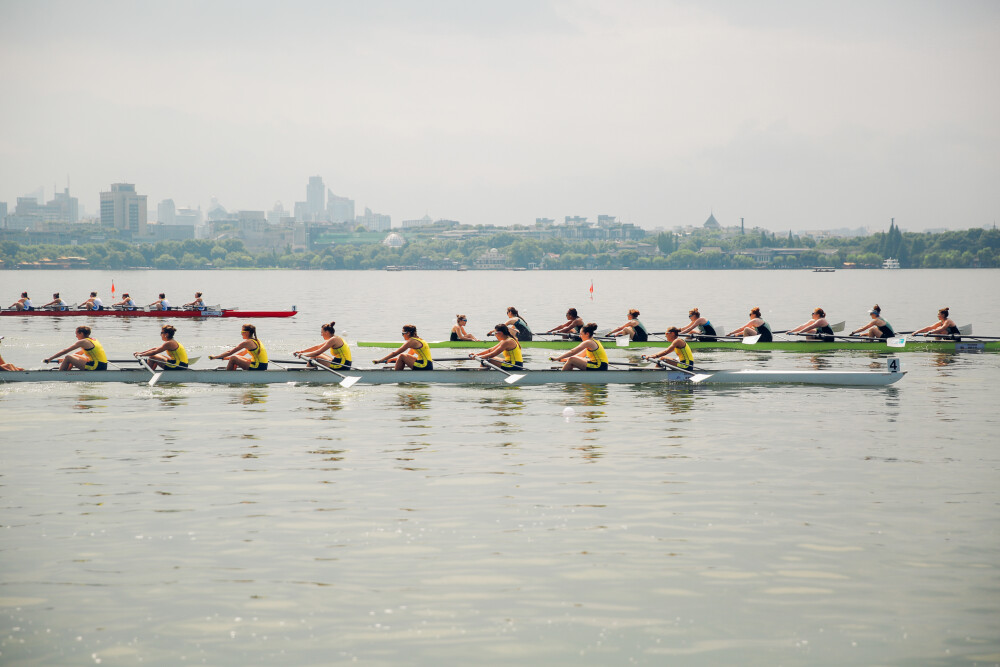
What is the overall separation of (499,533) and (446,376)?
15.1 metres

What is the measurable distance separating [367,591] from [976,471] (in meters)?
11.4

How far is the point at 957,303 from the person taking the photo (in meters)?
102

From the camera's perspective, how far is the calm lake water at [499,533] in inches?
368

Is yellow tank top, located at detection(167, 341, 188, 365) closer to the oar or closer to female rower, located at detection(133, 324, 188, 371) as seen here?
female rower, located at detection(133, 324, 188, 371)

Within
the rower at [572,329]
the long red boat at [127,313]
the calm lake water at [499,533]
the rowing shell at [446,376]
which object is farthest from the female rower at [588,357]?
the long red boat at [127,313]

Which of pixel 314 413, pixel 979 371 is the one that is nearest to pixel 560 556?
pixel 314 413

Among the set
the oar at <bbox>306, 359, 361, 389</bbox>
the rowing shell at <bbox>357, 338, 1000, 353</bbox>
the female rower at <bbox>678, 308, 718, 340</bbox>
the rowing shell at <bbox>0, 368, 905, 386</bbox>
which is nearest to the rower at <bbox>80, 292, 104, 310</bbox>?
the rowing shell at <bbox>357, 338, 1000, 353</bbox>

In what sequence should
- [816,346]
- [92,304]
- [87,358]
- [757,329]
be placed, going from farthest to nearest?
[92,304] → [757,329] → [816,346] → [87,358]

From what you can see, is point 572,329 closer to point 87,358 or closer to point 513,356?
point 513,356

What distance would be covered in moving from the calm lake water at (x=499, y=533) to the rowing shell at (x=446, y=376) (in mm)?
2526

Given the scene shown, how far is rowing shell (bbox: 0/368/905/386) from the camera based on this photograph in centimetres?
2738

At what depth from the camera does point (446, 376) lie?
27.7m

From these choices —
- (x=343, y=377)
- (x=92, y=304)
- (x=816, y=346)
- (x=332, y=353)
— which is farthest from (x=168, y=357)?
(x=92, y=304)

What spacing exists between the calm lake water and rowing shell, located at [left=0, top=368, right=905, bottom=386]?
2.53 m
